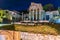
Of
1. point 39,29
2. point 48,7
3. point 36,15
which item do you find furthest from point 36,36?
point 48,7

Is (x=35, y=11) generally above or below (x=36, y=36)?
above

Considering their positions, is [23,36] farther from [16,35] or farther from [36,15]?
[36,15]

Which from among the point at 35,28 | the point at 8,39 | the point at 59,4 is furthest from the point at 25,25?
the point at 59,4

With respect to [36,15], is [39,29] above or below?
below

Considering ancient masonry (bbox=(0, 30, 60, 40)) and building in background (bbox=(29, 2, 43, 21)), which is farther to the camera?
building in background (bbox=(29, 2, 43, 21))

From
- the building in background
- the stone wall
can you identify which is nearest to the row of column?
the building in background

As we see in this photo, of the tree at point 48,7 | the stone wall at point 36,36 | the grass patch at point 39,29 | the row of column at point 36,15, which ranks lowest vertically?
the stone wall at point 36,36

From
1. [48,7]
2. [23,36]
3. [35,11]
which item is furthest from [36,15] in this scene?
[23,36]

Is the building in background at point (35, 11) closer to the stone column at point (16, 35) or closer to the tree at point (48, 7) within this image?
the tree at point (48, 7)

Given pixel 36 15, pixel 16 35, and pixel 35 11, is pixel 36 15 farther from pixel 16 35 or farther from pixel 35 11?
pixel 16 35

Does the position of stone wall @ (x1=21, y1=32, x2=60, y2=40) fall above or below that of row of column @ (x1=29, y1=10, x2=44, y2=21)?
below

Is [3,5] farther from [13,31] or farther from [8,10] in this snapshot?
[13,31]

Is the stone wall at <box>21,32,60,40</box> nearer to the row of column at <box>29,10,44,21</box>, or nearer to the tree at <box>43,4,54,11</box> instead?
the row of column at <box>29,10,44,21</box>

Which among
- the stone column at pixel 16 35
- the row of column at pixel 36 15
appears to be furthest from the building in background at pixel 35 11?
the stone column at pixel 16 35
